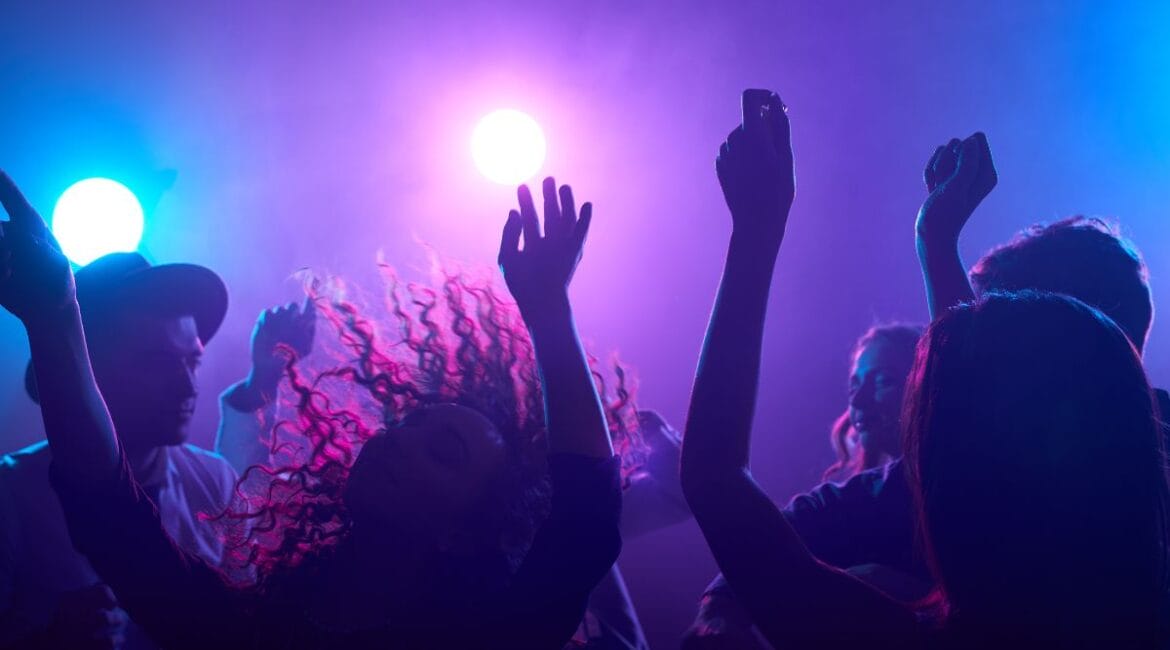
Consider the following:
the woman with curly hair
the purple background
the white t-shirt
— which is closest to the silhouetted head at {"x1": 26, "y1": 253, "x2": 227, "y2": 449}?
the white t-shirt

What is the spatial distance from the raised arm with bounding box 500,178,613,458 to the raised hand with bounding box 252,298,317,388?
1.61 metres

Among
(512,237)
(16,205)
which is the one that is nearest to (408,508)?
(512,237)

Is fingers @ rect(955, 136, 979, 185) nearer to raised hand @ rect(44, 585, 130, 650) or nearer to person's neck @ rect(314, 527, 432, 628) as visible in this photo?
person's neck @ rect(314, 527, 432, 628)

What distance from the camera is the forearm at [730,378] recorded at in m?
0.74

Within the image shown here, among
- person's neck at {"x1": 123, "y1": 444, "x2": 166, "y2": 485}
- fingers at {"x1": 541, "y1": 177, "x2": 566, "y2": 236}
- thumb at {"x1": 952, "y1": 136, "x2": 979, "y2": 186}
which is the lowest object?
person's neck at {"x1": 123, "y1": 444, "x2": 166, "y2": 485}

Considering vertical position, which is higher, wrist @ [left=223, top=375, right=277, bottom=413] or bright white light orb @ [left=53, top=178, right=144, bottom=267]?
bright white light orb @ [left=53, top=178, right=144, bottom=267]

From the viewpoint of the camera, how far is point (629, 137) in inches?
147

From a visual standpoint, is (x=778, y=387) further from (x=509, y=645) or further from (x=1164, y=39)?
(x=509, y=645)

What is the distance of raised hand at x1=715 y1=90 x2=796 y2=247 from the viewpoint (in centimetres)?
83

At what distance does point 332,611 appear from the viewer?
3.39ft

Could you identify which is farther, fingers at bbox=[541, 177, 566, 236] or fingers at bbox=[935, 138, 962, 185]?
fingers at bbox=[935, 138, 962, 185]

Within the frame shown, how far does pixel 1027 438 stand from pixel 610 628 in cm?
89

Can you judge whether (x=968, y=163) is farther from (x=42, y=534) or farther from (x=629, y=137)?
(x=629, y=137)

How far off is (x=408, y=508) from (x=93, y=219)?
10.7 feet
